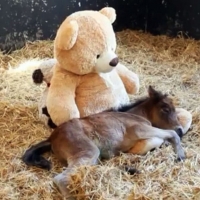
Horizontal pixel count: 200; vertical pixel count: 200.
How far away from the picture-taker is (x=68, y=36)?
2.16 m

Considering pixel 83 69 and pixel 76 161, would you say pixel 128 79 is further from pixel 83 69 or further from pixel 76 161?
pixel 76 161

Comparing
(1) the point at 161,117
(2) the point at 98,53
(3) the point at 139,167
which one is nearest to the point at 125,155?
(3) the point at 139,167

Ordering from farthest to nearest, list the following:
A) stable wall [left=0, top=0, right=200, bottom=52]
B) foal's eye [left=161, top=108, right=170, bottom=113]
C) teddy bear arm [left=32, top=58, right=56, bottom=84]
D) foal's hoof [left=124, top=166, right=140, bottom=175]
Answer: stable wall [left=0, top=0, right=200, bottom=52]
teddy bear arm [left=32, top=58, right=56, bottom=84]
foal's eye [left=161, top=108, right=170, bottom=113]
foal's hoof [left=124, top=166, right=140, bottom=175]

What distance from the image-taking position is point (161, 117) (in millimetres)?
2328

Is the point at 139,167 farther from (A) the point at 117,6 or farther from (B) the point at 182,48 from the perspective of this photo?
(A) the point at 117,6

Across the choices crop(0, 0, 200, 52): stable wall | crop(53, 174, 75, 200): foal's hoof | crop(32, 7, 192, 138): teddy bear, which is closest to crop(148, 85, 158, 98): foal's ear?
crop(32, 7, 192, 138): teddy bear

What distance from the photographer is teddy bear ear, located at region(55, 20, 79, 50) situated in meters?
2.16

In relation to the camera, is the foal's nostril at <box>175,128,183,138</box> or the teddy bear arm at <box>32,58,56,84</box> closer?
the foal's nostril at <box>175,128,183,138</box>

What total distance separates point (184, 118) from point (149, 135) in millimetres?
309

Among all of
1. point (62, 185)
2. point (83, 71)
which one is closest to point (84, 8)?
point (83, 71)

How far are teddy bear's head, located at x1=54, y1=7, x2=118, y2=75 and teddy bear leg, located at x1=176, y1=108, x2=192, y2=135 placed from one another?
43 cm

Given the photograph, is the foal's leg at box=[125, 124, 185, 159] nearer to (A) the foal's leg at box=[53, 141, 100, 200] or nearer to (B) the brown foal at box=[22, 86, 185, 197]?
(B) the brown foal at box=[22, 86, 185, 197]

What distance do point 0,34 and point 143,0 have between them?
1205 mm

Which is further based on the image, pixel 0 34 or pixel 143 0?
pixel 143 0
